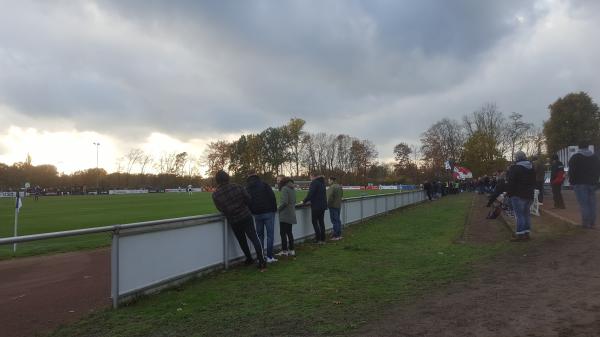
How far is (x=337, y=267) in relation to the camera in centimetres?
855

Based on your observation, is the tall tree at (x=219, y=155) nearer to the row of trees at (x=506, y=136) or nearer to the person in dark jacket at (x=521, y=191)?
the row of trees at (x=506, y=136)

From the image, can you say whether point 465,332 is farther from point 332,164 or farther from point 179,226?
point 332,164

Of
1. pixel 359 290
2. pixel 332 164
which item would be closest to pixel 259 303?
pixel 359 290

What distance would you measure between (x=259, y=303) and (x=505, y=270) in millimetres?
3891

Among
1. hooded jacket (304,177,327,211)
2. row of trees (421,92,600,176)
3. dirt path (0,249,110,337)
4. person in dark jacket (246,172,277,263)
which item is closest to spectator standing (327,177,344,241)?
hooded jacket (304,177,327,211)

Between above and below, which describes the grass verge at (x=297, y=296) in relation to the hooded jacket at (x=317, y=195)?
below

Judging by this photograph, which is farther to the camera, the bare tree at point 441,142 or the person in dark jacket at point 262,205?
the bare tree at point 441,142

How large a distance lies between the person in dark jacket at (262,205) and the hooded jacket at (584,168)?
6715 mm

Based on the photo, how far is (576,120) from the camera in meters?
61.5

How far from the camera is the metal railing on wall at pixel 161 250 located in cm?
599

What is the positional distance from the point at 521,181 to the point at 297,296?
20.3 ft

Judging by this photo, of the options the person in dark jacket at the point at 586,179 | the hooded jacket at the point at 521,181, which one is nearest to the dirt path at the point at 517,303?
the hooded jacket at the point at 521,181

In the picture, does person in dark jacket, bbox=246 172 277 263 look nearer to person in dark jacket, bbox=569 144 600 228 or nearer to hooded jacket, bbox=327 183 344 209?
hooded jacket, bbox=327 183 344 209

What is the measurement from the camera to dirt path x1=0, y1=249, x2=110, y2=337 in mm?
5770
